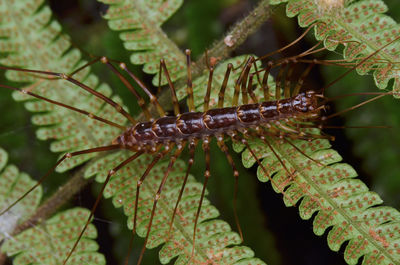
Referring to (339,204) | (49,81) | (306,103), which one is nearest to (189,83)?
(306,103)

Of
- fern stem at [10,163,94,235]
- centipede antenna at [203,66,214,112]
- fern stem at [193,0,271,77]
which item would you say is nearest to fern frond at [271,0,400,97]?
fern stem at [193,0,271,77]

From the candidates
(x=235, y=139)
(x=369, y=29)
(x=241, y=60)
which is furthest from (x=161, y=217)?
(x=369, y=29)

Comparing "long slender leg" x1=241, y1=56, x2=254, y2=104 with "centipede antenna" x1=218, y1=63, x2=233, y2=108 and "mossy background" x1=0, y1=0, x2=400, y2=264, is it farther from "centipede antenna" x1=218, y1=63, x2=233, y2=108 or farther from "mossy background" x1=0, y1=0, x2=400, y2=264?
"mossy background" x1=0, y1=0, x2=400, y2=264

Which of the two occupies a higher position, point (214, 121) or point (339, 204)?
point (214, 121)

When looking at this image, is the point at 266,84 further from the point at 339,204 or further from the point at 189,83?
the point at 339,204

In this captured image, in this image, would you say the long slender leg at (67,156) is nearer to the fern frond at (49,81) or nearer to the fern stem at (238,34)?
the fern frond at (49,81)

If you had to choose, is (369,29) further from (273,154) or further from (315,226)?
(315,226)
